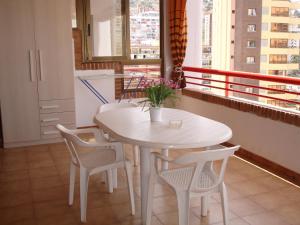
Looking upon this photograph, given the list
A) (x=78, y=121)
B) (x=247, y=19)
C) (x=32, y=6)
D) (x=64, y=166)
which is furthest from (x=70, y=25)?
(x=247, y=19)

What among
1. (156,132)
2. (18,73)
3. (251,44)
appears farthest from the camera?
(251,44)

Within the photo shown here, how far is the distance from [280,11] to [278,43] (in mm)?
740

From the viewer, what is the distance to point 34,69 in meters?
4.34

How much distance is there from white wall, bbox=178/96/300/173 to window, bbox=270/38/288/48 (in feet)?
7.04

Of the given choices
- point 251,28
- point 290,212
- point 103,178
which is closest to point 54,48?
point 103,178

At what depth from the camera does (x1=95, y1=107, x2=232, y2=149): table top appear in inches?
82.1

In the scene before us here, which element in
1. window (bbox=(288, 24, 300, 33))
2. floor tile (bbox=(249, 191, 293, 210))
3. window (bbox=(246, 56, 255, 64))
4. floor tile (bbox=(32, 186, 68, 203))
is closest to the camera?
floor tile (bbox=(249, 191, 293, 210))

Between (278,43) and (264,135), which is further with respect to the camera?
(278,43)

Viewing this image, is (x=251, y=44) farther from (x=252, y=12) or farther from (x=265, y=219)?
(x=265, y=219)

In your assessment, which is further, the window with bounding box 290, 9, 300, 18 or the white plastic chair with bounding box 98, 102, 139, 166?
the window with bounding box 290, 9, 300, 18

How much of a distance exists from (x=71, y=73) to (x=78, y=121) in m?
0.92

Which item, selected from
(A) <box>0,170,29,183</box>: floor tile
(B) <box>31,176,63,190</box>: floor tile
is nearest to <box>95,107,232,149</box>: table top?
(B) <box>31,176,63,190</box>: floor tile

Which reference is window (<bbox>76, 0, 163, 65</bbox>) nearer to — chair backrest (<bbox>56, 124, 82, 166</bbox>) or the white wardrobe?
the white wardrobe

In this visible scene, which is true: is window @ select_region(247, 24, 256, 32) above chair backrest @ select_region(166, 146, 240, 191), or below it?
above
